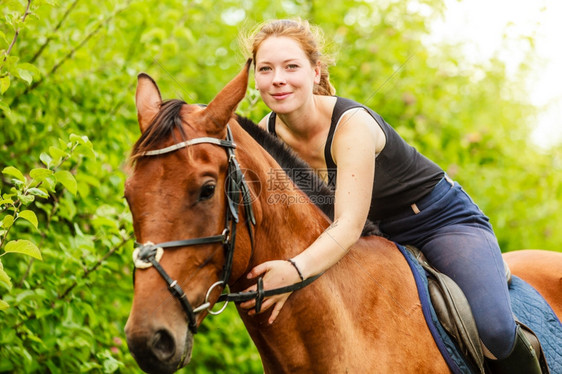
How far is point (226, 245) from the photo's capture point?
2.06 meters

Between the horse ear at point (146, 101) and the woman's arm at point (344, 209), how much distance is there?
0.76 meters

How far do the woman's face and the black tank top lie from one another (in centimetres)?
21

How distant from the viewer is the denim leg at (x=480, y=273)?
2.51 meters

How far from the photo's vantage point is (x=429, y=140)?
6.22 m

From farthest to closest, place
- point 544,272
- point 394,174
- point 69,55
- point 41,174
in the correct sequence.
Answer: point 69,55 → point 544,272 → point 394,174 → point 41,174

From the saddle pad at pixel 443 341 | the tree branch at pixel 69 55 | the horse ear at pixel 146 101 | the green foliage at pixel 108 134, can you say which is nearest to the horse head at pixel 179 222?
the horse ear at pixel 146 101

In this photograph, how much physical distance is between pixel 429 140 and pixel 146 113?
15.0ft

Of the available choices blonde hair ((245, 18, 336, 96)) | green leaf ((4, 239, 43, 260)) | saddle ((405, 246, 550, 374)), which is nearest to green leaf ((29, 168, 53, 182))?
green leaf ((4, 239, 43, 260))

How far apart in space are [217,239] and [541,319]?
199 cm

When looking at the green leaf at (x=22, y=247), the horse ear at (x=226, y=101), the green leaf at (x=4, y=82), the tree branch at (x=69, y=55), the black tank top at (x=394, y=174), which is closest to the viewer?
the horse ear at (x=226, y=101)

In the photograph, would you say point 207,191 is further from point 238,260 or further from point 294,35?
point 294,35

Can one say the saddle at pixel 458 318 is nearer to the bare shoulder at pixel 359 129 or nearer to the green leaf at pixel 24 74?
the bare shoulder at pixel 359 129

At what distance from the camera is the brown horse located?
6.22 ft

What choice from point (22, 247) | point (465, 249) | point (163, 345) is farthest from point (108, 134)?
point (465, 249)
